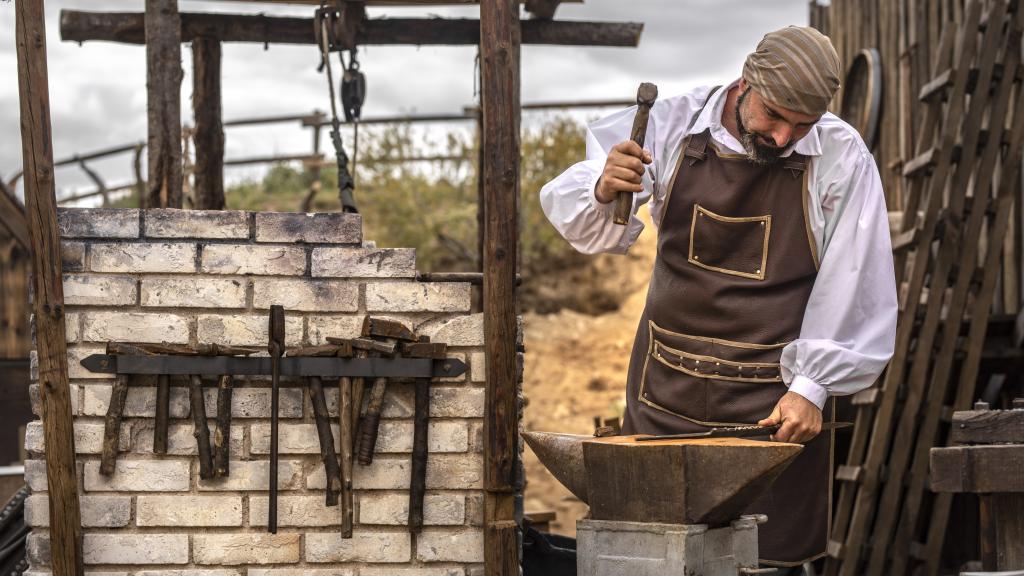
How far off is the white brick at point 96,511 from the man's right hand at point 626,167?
182 cm

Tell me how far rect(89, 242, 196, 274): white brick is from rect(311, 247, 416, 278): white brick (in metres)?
0.40

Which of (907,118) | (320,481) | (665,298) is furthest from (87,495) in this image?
(907,118)

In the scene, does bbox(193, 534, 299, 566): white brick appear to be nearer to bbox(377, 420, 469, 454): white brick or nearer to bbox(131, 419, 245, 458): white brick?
bbox(131, 419, 245, 458): white brick

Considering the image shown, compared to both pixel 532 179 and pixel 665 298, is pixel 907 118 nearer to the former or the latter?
pixel 665 298

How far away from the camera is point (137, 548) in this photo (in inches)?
149

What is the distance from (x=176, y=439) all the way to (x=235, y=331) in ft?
1.24

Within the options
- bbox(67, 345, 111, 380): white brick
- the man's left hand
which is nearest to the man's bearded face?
the man's left hand

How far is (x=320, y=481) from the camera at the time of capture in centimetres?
382

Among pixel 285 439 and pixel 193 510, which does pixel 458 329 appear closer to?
pixel 285 439

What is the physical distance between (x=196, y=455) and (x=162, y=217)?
2.49 ft

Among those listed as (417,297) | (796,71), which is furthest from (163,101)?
(796,71)

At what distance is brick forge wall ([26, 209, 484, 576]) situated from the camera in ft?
12.5

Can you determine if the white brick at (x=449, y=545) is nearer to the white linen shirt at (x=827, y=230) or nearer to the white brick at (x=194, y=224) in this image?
the white linen shirt at (x=827, y=230)

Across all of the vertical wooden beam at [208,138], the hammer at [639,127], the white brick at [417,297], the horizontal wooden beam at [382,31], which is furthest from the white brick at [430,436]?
the vertical wooden beam at [208,138]
